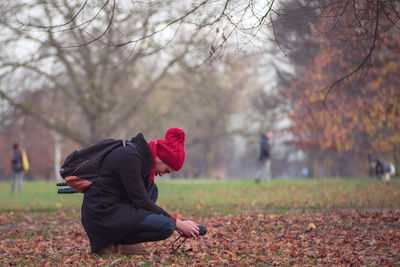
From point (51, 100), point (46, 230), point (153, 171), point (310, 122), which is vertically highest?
point (51, 100)

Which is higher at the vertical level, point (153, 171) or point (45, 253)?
point (153, 171)

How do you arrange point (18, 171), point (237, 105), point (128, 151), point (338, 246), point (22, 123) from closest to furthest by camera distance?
1. point (128, 151)
2. point (338, 246)
3. point (18, 171)
4. point (22, 123)
5. point (237, 105)

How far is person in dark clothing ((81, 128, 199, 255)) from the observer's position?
457cm

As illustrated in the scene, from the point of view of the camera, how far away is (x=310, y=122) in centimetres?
1828

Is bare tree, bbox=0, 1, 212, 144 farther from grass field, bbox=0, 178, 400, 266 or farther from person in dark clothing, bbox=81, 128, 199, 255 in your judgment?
person in dark clothing, bbox=81, 128, 199, 255

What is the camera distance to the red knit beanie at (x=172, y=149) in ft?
15.4

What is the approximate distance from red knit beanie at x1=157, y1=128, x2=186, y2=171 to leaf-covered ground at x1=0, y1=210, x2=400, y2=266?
1087mm

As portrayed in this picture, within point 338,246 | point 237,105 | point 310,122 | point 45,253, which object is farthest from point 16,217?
point 237,105

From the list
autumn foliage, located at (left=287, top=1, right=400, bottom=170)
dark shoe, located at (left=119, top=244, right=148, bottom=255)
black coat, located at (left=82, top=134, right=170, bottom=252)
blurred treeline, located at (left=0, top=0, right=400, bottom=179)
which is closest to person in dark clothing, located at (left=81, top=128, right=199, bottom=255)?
black coat, located at (left=82, top=134, right=170, bottom=252)

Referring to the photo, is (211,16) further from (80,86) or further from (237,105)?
(237,105)

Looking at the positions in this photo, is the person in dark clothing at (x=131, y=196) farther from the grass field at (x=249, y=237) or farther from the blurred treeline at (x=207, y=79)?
the blurred treeline at (x=207, y=79)

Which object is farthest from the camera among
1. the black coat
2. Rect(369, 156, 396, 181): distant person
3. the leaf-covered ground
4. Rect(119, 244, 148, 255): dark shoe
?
Rect(369, 156, 396, 181): distant person

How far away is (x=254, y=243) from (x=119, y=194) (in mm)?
2098

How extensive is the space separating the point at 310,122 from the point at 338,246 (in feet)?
42.9
